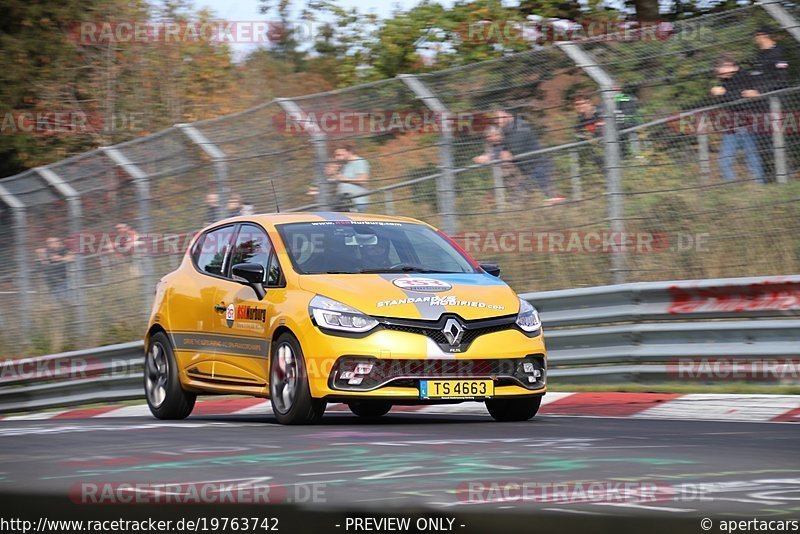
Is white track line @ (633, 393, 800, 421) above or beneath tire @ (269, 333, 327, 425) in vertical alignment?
beneath

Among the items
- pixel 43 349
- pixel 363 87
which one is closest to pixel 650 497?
pixel 363 87

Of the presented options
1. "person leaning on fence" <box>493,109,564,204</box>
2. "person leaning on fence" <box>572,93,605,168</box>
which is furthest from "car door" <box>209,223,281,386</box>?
"person leaning on fence" <box>572,93,605,168</box>

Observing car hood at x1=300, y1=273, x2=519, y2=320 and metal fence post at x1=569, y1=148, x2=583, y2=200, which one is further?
metal fence post at x1=569, y1=148, x2=583, y2=200

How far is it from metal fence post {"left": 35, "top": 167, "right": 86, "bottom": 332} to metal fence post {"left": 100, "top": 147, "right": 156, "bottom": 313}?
2.91 ft

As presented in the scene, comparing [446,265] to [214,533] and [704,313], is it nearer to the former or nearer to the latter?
[704,313]

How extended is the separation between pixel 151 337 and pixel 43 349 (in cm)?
678

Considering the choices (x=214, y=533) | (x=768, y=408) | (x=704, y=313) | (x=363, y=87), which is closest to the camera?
(x=214, y=533)

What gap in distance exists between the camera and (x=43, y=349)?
17.6m

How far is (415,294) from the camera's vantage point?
913 centimetres

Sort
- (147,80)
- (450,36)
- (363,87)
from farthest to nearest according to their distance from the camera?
(147,80), (450,36), (363,87)

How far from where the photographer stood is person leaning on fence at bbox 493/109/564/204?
41.2 ft

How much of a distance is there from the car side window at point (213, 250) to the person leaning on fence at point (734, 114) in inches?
154

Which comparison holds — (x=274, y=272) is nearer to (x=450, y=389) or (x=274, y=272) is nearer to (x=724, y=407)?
(x=450, y=389)

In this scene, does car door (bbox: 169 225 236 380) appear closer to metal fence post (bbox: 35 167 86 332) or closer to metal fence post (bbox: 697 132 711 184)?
metal fence post (bbox: 697 132 711 184)
